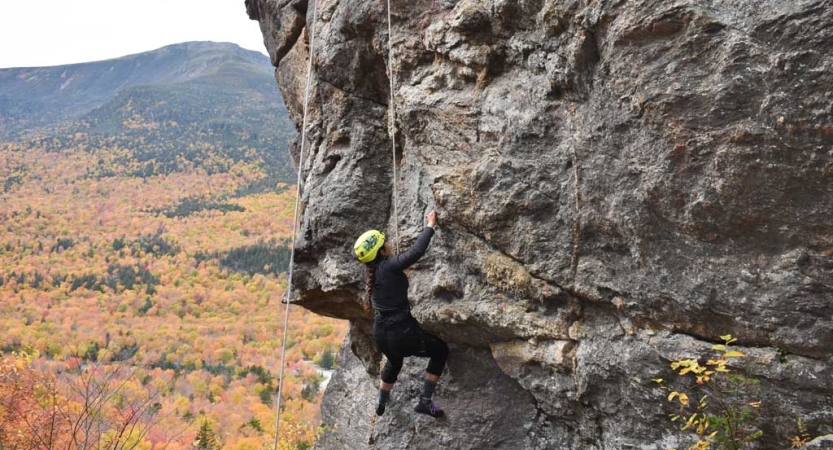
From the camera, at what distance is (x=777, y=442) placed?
407 cm

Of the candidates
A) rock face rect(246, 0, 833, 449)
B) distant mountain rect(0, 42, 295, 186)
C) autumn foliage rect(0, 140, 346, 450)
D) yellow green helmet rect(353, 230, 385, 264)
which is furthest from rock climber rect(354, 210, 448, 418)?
distant mountain rect(0, 42, 295, 186)

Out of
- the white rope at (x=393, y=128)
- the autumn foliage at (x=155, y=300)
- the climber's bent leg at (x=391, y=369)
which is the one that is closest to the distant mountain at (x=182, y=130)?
the autumn foliage at (x=155, y=300)

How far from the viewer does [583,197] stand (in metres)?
4.73

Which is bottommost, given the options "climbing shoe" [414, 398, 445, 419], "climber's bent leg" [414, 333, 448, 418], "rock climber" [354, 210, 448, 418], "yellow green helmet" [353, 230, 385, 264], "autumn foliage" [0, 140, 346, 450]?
"autumn foliage" [0, 140, 346, 450]

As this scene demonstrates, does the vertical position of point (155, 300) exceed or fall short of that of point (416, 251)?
it falls short

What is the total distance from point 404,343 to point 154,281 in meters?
83.8

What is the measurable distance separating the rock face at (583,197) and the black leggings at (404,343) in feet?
0.92

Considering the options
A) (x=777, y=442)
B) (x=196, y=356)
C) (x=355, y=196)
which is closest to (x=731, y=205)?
(x=777, y=442)

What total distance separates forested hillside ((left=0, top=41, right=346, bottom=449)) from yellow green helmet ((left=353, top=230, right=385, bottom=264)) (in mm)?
4383

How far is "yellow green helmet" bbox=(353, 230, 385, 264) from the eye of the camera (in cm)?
534

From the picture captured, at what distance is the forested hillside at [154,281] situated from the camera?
72.9 ft

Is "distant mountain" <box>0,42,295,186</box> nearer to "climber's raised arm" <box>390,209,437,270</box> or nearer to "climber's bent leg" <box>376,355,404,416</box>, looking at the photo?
"climber's bent leg" <box>376,355,404,416</box>

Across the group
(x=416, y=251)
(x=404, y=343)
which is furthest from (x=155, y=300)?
(x=416, y=251)

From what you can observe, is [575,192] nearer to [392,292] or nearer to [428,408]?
[392,292]
